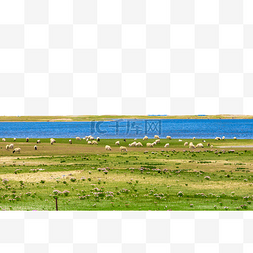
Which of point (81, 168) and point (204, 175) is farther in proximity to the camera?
point (81, 168)

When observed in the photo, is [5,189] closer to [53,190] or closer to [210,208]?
[53,190]

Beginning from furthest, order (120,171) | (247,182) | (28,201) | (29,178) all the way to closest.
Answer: (120,171)
(29,178)
(247,182)
(28,201)

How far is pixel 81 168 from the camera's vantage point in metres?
34.4

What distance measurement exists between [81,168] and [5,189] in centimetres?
1147

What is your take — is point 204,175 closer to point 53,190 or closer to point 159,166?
point 159,166

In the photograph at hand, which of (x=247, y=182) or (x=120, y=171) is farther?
(x=120, y=171)

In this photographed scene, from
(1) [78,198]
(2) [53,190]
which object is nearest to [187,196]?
(1) [78,198]

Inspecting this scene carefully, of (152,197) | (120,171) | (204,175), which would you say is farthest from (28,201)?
(204,175)

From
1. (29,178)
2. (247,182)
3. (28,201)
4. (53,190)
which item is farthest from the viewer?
(29,178)

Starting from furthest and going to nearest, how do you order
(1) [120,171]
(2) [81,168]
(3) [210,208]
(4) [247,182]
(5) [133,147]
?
1. (5) [133,147]
2. (2) [81,168]
3. (1) [120,171]
4. (4) [247,182]
5. (3) [210,208]

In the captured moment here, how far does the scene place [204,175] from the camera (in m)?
30.0

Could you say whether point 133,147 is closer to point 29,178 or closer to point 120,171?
point 120,171

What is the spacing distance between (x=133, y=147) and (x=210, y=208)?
4327cm

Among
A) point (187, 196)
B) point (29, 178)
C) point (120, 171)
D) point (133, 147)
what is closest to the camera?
point (187, 196)
